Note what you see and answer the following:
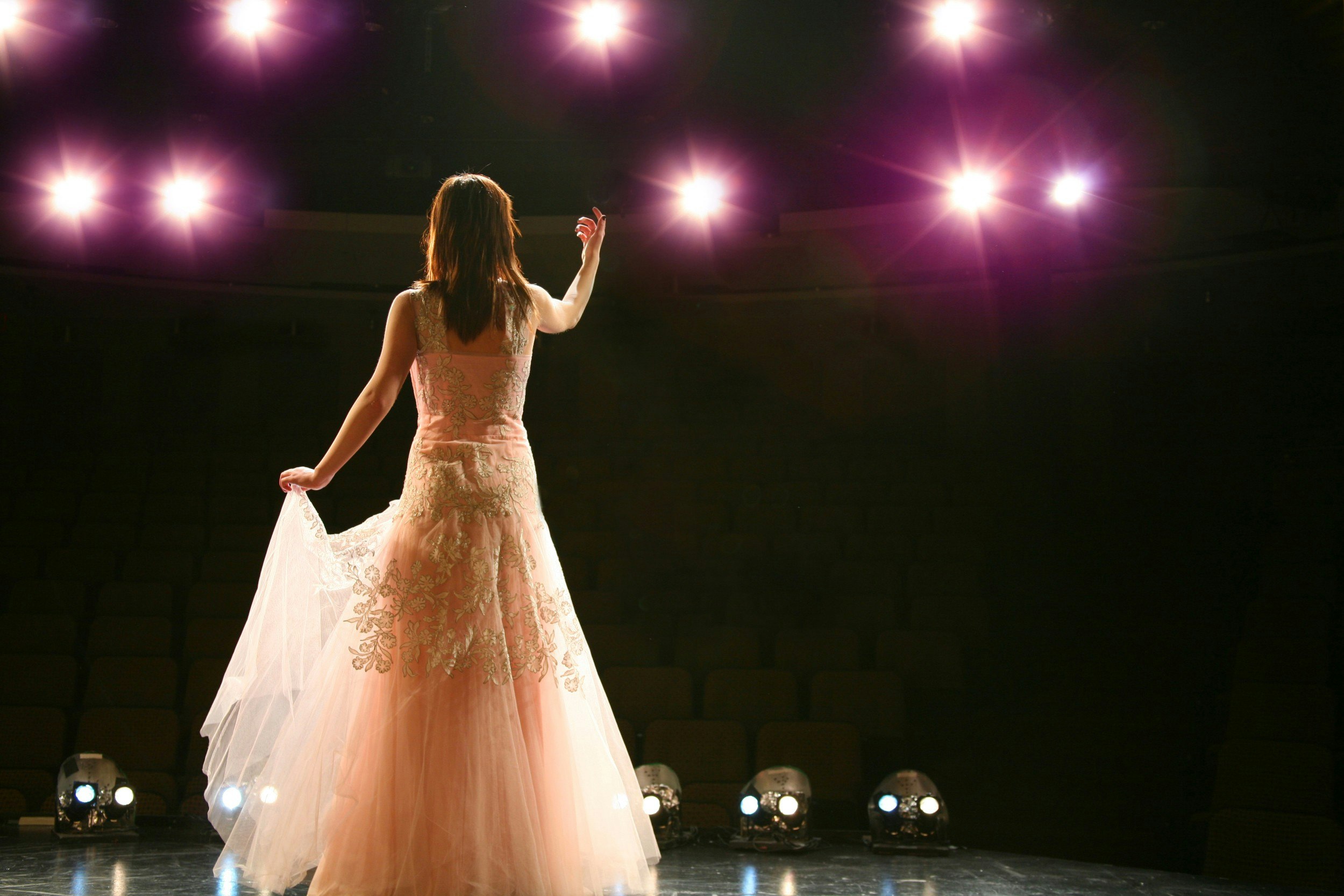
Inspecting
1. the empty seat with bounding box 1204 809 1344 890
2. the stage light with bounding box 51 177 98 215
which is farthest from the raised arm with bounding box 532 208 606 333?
the stage light with bounding box 51 177 98 215

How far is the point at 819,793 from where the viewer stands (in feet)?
13.8

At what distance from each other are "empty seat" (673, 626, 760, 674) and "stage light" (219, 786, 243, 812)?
3.02 metres

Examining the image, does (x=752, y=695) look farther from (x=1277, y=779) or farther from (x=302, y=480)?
(x=302, y=480)

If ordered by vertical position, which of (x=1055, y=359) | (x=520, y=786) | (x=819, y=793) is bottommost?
(x=819, y=793)

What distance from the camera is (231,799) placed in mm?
2133

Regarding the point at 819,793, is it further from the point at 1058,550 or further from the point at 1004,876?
the point at 1058,550

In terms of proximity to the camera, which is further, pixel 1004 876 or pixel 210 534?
pixel 210 534

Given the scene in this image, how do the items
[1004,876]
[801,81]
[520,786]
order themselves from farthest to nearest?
[801,81], [1004,876], [520,786]

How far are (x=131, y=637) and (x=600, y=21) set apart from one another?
3.63 meters

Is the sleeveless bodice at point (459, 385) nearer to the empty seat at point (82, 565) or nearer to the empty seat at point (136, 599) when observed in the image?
the empty seat at point (136, 599)

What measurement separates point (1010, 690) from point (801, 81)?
3.31 meters

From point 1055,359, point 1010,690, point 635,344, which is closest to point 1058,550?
point 1010,690

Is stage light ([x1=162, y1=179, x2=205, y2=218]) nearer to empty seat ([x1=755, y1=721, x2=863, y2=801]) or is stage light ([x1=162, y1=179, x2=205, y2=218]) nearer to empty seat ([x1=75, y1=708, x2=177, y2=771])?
empty seat ([x1=75, y1=708, x2=177, y2=771])

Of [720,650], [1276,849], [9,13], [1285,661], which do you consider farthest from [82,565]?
[1285,661]
